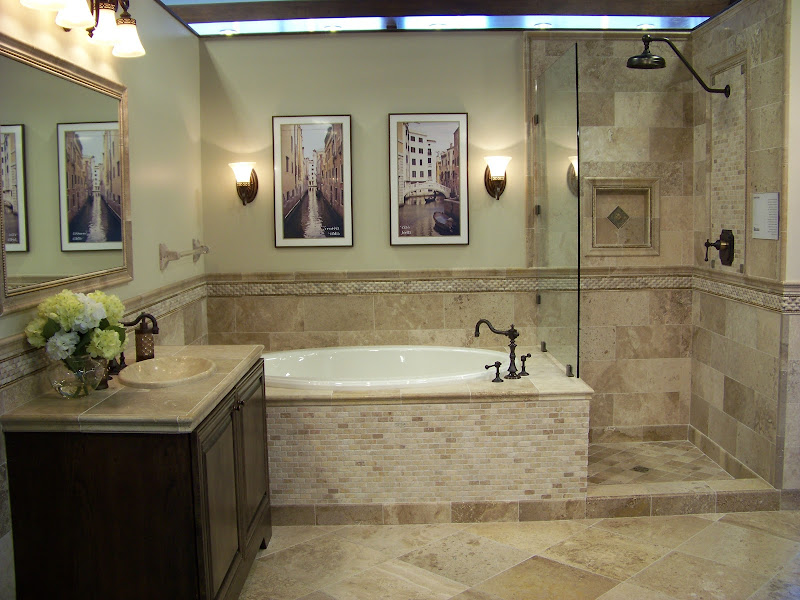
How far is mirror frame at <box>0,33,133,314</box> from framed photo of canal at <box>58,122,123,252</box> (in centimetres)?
8

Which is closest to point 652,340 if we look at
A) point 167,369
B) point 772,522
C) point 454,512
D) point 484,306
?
point 484,306

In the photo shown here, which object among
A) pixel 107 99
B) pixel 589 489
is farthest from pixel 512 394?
pixel 107 99

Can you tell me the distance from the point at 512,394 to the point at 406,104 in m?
1.99

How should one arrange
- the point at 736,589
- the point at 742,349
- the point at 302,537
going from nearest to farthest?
the point at 736,589
the point at 302,537
the point at 742,349

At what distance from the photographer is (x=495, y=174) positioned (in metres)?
4.66

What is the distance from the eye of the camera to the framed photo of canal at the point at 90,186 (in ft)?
9.43

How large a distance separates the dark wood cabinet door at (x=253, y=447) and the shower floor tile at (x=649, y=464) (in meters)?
1.74

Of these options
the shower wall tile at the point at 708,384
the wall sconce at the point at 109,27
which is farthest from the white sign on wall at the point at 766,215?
the wall sconce at the point at 109,27

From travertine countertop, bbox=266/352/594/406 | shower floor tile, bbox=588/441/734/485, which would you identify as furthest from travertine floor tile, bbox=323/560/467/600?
shower floor tile, bbox=588/441/734/485

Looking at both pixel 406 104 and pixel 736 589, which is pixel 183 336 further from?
pixel 736 589

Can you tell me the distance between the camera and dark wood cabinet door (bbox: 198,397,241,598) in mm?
2447

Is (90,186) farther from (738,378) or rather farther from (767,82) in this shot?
(738,378)

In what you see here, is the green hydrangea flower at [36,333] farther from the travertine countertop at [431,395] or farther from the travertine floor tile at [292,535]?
the travertine floor tile at [292,535]

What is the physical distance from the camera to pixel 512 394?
367cm
